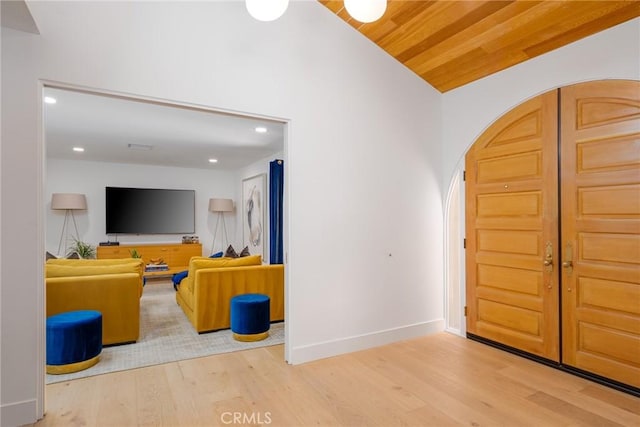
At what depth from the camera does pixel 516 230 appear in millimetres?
3354

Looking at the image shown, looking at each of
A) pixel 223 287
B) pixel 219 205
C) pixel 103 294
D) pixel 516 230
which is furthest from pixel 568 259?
pixel 219 205

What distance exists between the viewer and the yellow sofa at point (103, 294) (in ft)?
11.1

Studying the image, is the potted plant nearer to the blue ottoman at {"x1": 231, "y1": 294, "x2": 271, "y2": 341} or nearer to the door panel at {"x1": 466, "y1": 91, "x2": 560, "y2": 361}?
the blue ottoman at {"x1": 231, "y1": 294, "x2": 271, "y2": 341}

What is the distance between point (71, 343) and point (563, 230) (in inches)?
167

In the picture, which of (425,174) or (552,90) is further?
(425,174)

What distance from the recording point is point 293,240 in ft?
10.2

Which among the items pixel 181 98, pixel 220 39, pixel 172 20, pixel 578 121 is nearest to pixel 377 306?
pixel 578 121

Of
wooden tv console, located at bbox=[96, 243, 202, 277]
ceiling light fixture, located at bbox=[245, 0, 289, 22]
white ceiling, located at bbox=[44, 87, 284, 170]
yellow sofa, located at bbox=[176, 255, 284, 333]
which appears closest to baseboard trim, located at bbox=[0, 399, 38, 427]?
yellow sofa, located at bbox=[176, 255, 284, 333]

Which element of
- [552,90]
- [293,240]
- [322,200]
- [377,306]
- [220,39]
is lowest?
[377,306]

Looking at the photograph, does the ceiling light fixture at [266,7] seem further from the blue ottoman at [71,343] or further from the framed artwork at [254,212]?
the framed artwork at [254,212]

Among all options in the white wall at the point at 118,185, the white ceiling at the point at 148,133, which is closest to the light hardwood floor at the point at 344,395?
the white ceiling at the point at 148,133

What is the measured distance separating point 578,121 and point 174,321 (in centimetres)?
475

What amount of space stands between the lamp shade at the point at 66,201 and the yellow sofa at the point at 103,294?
3713 millimetres

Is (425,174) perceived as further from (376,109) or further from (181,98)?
(181,98)
